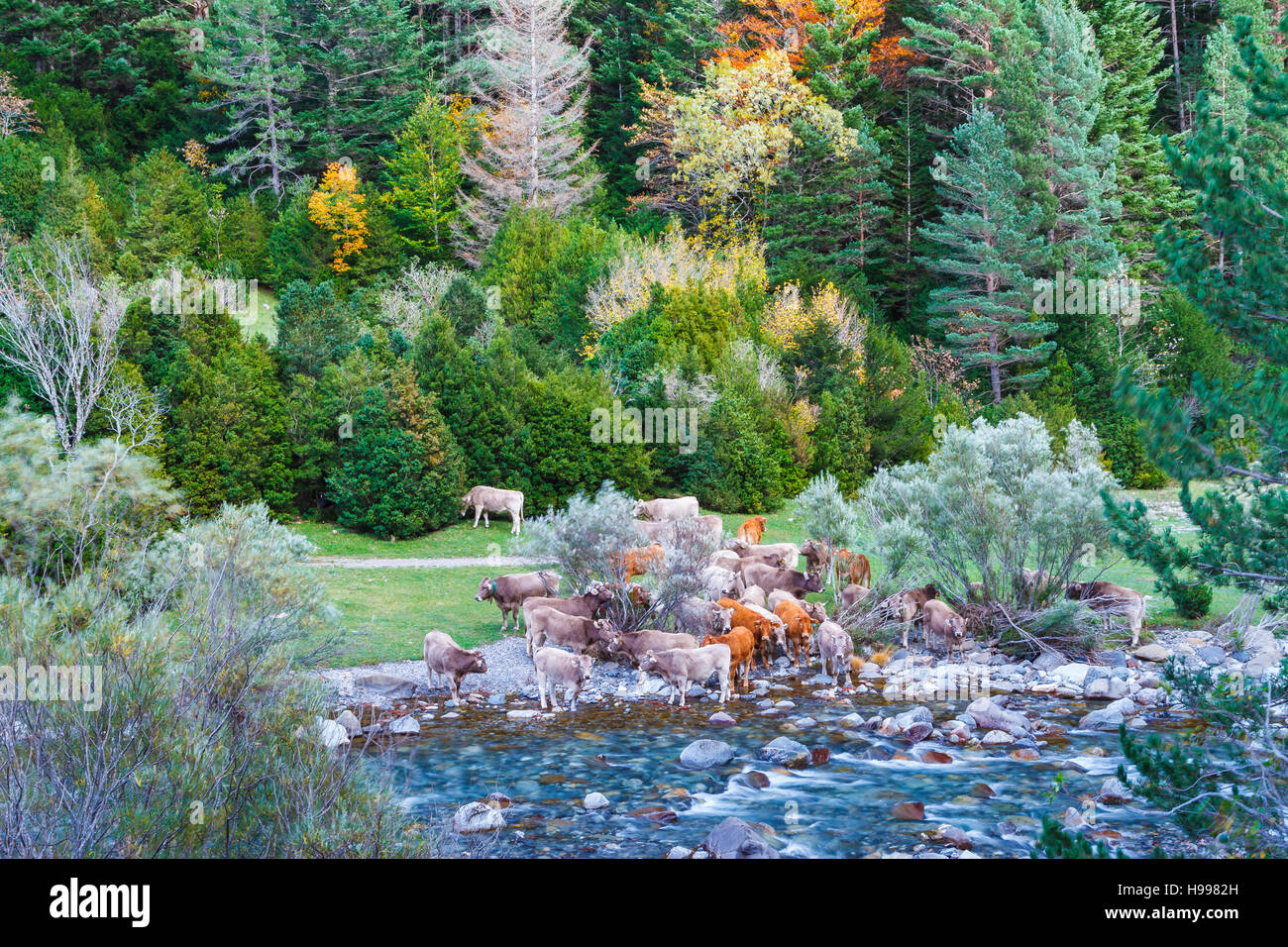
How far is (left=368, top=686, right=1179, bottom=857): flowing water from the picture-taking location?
10133mm

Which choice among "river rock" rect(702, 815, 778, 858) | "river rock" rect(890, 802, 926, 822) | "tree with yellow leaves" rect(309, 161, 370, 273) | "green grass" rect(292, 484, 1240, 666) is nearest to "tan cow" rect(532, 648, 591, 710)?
"green grass" rect(292, 484, 1240, 666)

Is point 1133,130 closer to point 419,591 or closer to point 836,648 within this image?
point 836,648

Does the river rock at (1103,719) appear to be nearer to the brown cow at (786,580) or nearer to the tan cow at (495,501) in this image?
the brown cow at (786,580)

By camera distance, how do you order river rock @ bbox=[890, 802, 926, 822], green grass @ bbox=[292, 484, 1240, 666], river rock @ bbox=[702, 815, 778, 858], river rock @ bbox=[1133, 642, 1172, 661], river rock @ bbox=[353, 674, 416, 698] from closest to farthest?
river rock @ bbox=[702, 815, 778, 858]
river rock @ bbox=[890, 802, 926, 822]
river rock @ bbox=[353, 674, 416, 698]
river rock @ bbox=[1133, 642, 1172, 661]
green grass @ bbox=[292, 484, 1240, 666]

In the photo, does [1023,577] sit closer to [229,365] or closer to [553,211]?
[229,365]

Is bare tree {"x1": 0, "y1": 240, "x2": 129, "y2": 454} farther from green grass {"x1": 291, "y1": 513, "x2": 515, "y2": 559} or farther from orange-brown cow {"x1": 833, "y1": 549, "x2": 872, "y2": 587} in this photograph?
orange-brown cow {"x1": 833, "y1": 549, "x2": 872, "y2": 587}

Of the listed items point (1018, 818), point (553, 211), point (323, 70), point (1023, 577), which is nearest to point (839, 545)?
point (1023, 577)

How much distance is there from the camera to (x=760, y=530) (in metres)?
25.6

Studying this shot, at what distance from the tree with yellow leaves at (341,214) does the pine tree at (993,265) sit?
24862 mm

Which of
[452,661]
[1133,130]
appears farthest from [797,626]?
[1133,130]

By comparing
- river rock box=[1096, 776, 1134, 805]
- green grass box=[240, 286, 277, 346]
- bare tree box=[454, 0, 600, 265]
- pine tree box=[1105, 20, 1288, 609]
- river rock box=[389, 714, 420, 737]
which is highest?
bare tree box=[454, 0, 600, 265]

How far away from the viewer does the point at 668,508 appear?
27.1 metres

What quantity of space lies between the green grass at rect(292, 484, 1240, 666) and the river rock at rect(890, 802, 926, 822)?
5.48m

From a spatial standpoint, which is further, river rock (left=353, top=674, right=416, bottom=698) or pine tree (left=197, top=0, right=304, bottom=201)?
pine tree (left=197, top=0, right=304, bottom=201)
